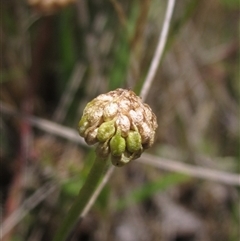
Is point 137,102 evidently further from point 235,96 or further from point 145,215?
point 235,96

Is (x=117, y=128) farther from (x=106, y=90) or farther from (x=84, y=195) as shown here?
(x=106, y=90)

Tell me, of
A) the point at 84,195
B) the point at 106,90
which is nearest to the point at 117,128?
the point at 84,195

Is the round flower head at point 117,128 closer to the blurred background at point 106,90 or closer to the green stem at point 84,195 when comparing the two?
the green stem at point 84,195

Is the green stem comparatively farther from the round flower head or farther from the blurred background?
the blurred background

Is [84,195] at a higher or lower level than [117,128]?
lower

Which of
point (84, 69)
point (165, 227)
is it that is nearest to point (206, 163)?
point (165, 227)

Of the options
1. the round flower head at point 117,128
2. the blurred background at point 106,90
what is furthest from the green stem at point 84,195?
the blurred background at point 106,90
